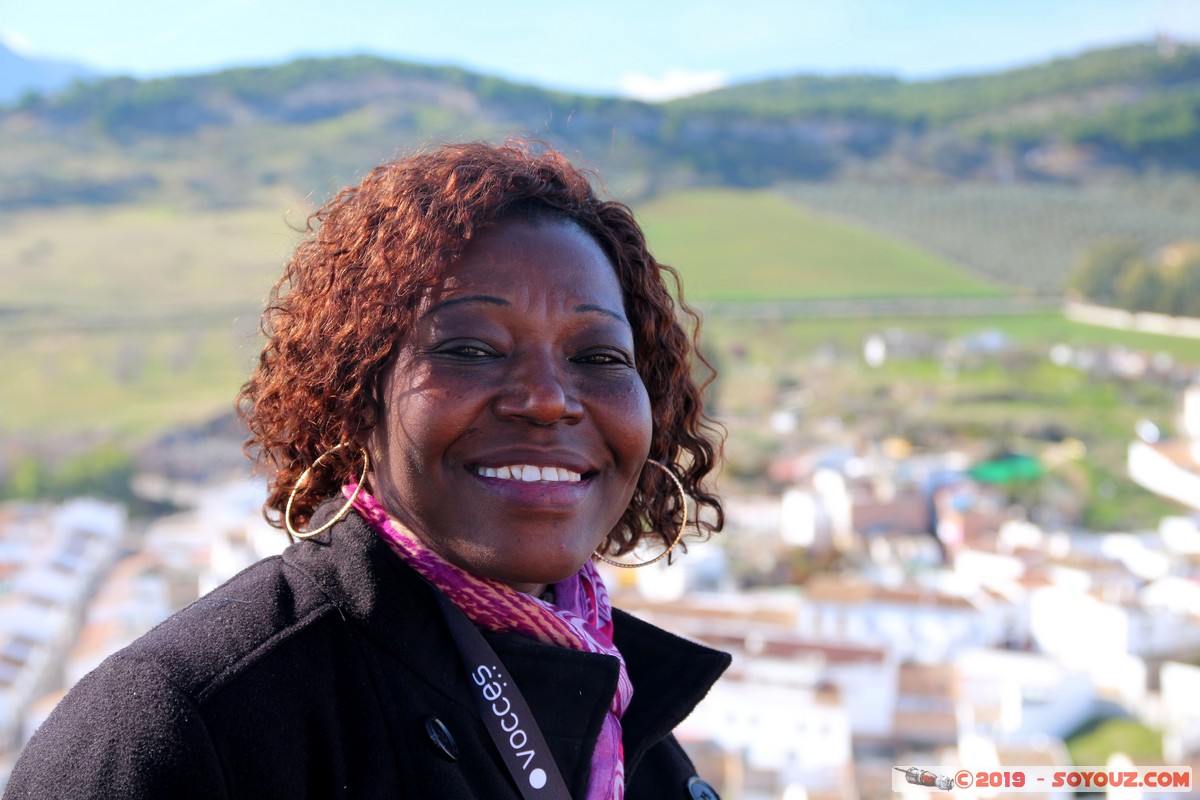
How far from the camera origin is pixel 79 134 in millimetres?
58969

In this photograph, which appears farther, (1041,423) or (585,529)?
(1041,423)

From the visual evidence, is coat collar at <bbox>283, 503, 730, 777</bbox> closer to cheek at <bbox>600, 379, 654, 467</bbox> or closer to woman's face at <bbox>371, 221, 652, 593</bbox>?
woman's face at <bbox>371, 221, 652, 593</bbox>

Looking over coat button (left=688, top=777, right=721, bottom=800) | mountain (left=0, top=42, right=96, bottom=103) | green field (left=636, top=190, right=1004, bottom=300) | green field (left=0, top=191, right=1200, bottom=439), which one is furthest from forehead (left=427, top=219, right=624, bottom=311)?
mountain (left=0, top=42, right=96, bottom=103)

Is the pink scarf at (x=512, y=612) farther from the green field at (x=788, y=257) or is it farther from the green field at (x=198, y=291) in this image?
the green field at (x=788, y=257)

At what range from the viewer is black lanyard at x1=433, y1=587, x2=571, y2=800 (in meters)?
1.08

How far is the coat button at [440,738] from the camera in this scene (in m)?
1.03

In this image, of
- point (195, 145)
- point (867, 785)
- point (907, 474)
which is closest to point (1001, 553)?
point (907, 474)

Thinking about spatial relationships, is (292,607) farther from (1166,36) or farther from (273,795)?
(1166,36)

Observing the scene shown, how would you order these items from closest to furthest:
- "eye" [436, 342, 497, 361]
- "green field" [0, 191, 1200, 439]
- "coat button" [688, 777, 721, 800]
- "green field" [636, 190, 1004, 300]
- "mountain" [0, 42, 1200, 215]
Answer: "eye" [436, 342, 497, 361] → "coat button" [688, 777, 721, 800] → "green field" [0, 191, 1200, 439] → "green field" [636, 190, 1004, 300] → "mountain" [0, 42, 1200, 215]

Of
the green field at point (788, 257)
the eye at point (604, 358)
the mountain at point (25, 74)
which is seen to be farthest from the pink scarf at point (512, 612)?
the mountain at point (25, 74)

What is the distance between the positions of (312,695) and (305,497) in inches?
12.6

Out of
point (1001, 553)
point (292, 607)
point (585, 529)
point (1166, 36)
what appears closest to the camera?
point (292, 607)

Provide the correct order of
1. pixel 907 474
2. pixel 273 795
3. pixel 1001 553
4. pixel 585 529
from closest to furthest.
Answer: pixel 273 795, pixel 585 529, pixel 1001 553, pixel 907 474

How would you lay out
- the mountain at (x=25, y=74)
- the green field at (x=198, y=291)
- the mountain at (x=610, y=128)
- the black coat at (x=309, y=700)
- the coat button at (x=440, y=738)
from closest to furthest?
the black coat at (x=309, y=700)
the coat button at (x=440, y=738)
the green field at (x=198, y=291)
the mountain at (x=610, y=128)
the mountain at (x=25, y=74)
